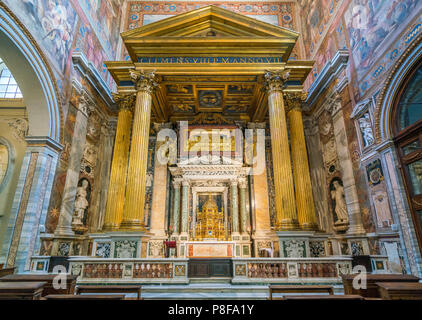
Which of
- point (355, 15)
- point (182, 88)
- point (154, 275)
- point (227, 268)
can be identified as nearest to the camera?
point (154, 275)

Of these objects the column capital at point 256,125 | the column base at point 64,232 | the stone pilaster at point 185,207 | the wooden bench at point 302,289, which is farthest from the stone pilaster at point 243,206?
the wooden bench at point 302,289

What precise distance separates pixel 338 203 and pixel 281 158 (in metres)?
3.21

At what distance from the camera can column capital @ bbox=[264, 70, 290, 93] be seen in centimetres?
951

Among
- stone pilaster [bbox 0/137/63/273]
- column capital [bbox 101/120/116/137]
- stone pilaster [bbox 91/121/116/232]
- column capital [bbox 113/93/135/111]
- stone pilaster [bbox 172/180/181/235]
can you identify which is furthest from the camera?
column capital [bbox 101/120/116/137]

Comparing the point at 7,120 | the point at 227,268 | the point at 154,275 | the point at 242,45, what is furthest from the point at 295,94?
the point at 7,120

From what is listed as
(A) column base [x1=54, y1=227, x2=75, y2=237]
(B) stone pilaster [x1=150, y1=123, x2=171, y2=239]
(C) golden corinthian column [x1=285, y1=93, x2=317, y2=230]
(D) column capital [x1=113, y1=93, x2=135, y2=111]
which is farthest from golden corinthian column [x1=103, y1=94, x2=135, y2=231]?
(C) golden corinthian column [x1=285, y1=93, x2=317, y2=230]

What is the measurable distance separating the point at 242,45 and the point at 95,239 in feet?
29.9

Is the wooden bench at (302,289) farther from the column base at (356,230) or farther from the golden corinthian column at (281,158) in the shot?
the column base at (356,230)

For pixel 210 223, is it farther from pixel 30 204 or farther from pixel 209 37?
pixel 209 37

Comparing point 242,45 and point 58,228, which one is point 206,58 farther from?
point 58,228

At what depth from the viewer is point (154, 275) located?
647cm

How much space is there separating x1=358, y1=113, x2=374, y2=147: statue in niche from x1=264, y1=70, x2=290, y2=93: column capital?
9.94 ft

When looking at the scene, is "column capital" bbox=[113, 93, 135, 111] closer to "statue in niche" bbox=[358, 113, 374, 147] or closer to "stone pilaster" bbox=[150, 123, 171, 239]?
"stone pilaster" bbox=[150, 123, 171, 239]

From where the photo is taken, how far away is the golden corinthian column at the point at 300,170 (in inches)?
350
